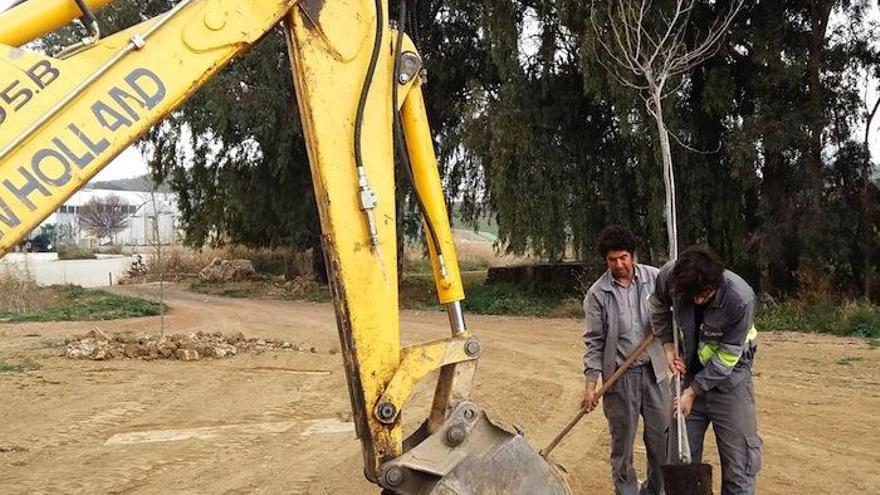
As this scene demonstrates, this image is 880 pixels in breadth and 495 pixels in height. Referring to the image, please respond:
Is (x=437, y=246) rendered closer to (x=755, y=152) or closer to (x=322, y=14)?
(x=322, y=14)

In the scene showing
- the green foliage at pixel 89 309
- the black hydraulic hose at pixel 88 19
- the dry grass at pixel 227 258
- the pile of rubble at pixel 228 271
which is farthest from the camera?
the pile of rubble at pixel 228 271

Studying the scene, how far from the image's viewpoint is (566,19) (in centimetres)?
1558

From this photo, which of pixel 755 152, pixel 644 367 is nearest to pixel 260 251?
pixel 755 152

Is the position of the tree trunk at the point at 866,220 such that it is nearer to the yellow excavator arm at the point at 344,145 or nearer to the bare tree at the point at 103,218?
the yellow excavator arm at the point at 344,145

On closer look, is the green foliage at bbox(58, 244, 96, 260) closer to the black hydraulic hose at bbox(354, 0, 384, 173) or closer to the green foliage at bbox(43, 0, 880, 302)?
the green foliage at bbox(43, 0, 880, 302)

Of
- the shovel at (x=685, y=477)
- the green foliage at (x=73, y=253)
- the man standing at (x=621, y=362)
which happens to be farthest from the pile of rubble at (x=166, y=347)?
the green foliage at (x=73, y=253)

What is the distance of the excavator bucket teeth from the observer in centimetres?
319

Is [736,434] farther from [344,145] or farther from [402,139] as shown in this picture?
[344,145]

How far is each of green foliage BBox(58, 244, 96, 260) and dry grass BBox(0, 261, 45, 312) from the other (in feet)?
93.0

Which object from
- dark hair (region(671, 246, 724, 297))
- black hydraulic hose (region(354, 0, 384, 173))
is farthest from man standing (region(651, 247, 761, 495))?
black hydraulic hose (region(354, 0, 384, 173))

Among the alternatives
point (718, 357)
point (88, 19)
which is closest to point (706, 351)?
point (718, 357)

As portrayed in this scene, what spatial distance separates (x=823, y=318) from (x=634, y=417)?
34.4 ft

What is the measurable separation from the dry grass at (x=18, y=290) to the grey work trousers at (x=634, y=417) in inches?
665

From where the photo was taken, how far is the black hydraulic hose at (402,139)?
3.46 metres
